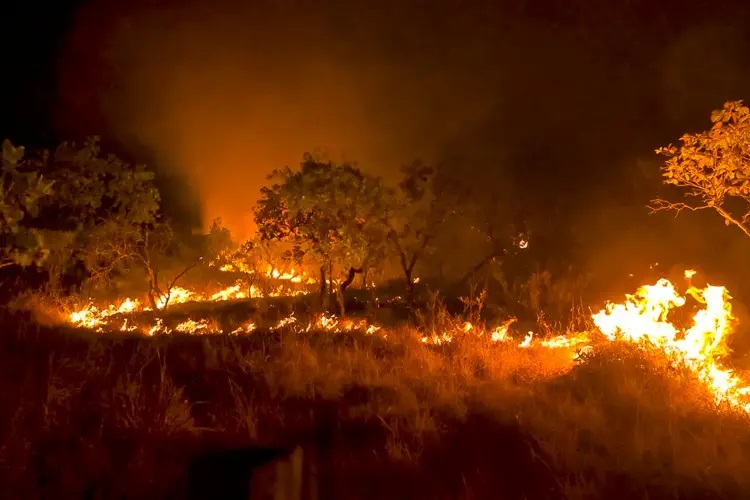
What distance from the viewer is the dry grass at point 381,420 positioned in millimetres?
5055

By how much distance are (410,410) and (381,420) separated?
0.56m

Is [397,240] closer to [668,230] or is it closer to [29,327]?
[668,230]

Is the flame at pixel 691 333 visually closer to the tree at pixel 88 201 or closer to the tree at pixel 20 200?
the tree at pixel 20 200

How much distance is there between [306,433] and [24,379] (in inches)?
122

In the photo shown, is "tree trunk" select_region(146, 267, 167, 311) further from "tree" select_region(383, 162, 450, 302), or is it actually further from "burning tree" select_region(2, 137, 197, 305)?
"tree" select_region(383, 162, 450, 302)

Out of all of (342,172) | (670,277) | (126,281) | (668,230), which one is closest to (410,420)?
(342,172)

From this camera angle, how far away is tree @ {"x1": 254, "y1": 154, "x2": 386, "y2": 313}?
1495cm

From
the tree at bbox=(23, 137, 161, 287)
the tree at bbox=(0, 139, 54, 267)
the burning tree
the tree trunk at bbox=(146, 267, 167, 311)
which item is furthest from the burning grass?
the tree trunk at bbox=(146, 267, 167, 311)

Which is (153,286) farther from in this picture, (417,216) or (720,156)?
(720,156)

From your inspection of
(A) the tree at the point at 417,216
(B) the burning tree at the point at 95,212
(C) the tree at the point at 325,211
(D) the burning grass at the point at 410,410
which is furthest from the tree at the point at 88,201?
(A) the tree at the point at 417,216

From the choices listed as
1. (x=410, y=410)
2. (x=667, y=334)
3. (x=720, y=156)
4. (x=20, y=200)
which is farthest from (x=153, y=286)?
(x=720, y=156)

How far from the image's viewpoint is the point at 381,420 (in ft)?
20.1

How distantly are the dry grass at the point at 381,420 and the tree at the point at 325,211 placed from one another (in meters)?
6.40

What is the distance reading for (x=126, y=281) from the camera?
20.6 m
